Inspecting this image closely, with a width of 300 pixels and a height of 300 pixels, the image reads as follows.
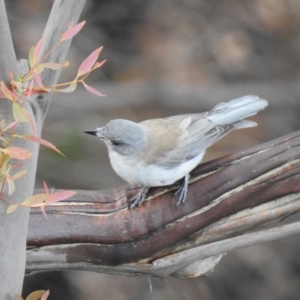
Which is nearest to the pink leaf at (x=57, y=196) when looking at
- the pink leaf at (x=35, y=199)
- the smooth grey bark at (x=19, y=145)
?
the pink leaf at (x=35, y=199)

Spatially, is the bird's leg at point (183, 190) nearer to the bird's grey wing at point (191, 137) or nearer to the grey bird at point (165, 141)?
the grey bird at point (165, 141)

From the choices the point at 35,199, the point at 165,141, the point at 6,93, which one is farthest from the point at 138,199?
the point at 6,93

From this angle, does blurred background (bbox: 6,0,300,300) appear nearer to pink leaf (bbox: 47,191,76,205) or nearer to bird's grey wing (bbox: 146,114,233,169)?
bird's grey wing (bbox: 146,114,233,169)

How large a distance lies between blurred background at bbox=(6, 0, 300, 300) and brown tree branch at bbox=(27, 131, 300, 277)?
1.89 metres

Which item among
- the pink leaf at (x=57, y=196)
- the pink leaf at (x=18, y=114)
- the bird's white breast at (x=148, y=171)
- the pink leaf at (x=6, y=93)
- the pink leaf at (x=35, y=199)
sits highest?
the pink leaf at (x=6, y=93)

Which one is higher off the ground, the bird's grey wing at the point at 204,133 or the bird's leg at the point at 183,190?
the bird's leg at the point at 183,190

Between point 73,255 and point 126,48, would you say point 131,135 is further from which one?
point 126,48

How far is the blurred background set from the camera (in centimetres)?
406

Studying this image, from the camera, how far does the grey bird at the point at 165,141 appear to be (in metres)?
2.24

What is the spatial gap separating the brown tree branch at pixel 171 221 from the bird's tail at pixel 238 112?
15.7 inches

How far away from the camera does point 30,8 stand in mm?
4191

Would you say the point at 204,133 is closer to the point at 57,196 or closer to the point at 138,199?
the point at 138,199

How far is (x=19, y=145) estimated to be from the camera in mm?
1399

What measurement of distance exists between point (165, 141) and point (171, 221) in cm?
44
